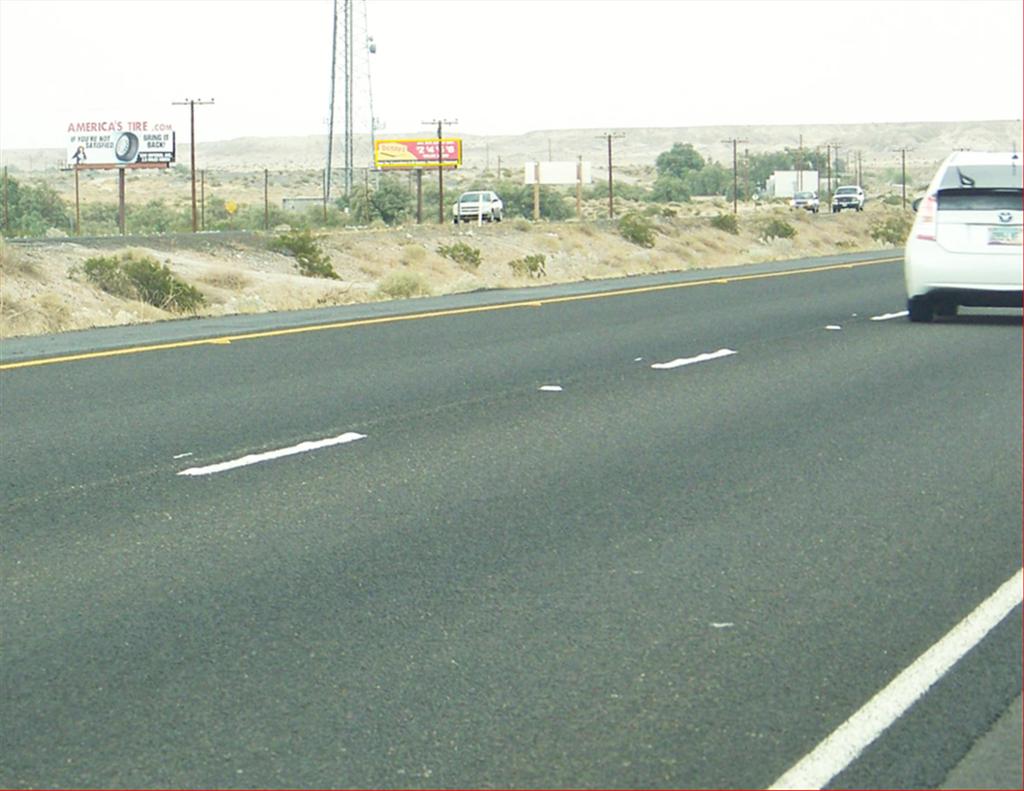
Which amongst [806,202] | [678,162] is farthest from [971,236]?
[678,162]

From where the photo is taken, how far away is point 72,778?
4.96 metres

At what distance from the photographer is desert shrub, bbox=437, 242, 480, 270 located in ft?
156

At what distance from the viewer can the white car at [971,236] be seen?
19.1 meters

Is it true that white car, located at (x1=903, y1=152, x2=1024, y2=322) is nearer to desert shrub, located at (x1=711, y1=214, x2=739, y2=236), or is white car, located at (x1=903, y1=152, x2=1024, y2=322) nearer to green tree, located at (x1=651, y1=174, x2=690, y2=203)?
desert shrub, located at (x1=711, y1=214, x2=739, y2=236)

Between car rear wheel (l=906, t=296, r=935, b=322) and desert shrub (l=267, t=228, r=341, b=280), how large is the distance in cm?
2323

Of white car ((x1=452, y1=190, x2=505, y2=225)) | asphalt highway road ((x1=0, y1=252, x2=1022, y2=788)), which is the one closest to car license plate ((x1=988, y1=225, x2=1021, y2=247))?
asphalt highway road ((x1=0, y1=252, x2=1022, y2=788))

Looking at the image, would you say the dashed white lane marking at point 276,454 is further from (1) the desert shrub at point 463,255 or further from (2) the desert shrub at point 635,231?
(2) the desert shrub at point 635,231

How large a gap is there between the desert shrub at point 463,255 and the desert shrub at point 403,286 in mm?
17475

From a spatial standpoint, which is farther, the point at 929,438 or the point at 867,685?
the point at 929,438

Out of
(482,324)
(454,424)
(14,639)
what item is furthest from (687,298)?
(14,639)

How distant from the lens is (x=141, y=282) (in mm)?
29734

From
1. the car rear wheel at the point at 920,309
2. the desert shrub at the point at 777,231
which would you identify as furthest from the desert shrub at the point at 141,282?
the desert shrub at the point at 777,231

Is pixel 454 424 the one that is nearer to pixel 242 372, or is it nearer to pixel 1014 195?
pixel 242 372

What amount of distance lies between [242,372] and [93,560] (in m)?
7.22
